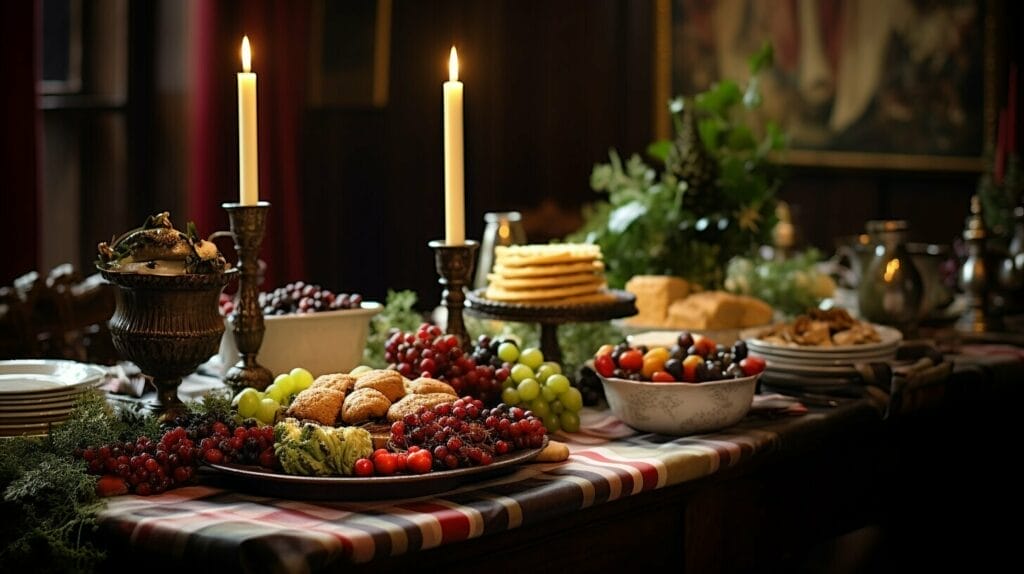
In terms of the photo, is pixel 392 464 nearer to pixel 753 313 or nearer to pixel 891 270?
pixel 753 313

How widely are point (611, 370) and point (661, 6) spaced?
16.9 ft

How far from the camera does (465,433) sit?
1808 mm

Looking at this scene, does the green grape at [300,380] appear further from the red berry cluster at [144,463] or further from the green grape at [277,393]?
the red berry cluster at [144,463]

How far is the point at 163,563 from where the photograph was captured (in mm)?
1583

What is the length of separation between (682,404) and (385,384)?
0.54 meters

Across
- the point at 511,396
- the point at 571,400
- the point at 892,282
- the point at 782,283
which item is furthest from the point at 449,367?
the point at 782,283

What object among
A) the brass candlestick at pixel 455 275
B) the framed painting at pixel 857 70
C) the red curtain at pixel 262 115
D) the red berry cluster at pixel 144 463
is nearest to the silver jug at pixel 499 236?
the brass candlestick at pixel 455 275

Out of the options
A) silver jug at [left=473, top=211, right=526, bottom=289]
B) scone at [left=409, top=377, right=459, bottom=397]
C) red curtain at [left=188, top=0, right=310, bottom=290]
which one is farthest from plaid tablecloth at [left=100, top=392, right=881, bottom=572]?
red curtain at [left=188, top=0, right=310, bottom=290]

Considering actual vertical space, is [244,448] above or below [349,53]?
below

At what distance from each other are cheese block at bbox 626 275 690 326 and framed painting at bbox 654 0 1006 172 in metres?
3.62

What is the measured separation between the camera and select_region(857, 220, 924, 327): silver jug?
124 inches

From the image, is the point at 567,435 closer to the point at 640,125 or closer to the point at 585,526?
the point at 585,526

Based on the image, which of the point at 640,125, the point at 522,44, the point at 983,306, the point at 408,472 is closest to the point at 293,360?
the point at 408,472

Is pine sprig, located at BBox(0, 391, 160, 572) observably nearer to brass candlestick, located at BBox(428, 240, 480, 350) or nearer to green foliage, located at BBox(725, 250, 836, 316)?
brass candlestick, located at BBox(428, 240, 480, 350)
